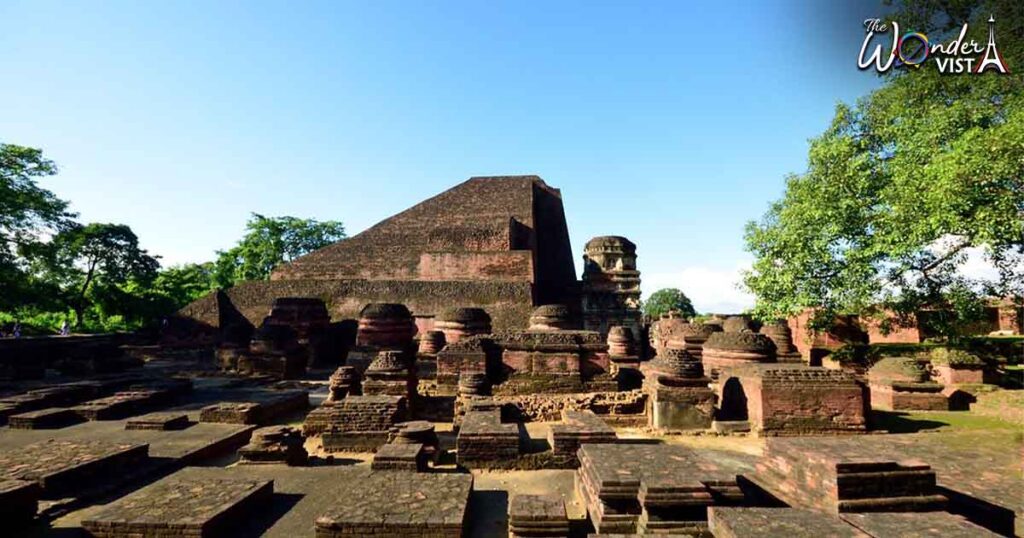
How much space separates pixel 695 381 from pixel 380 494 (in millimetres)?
5632

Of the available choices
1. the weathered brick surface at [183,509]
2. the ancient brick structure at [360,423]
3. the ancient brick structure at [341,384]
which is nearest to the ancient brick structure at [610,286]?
the ancient brick structure at [341,384]

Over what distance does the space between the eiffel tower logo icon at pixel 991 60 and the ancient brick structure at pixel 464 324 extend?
487 inches

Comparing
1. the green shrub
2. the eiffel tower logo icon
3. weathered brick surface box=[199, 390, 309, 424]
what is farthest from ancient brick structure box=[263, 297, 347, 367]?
the eiffel tower logo icon

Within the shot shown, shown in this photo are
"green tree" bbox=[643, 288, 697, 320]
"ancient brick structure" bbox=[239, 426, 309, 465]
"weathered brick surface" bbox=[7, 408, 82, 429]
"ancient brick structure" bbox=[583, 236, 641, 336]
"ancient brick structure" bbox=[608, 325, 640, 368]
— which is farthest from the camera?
"green tree" bbox=[643, 288, 697, 320]

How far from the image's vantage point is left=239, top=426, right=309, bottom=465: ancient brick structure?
532cm

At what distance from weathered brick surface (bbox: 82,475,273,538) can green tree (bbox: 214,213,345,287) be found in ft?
113

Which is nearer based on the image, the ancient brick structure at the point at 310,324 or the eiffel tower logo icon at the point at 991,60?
the eiffel tower logo icon at the point at 991,60

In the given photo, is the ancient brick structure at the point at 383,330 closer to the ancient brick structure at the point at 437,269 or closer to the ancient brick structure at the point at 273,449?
the ancient brick structure at the point at 437,269

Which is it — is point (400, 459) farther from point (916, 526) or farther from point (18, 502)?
point (916, 526)

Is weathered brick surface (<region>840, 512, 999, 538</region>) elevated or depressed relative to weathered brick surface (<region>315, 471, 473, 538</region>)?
elevated

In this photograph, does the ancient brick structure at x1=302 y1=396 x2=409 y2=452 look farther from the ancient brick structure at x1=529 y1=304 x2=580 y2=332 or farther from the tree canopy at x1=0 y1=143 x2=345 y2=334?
the tree canopy at x1=0 y1=143 x2=345 y2=334

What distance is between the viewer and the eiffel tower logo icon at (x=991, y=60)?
31.7 ft

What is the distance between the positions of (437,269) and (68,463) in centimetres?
1857

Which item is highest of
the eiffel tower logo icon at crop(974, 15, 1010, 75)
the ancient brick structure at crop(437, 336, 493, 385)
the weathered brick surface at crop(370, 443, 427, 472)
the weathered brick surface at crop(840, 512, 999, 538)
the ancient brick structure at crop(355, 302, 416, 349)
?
the eiffel tower logo icon at crop(974, 15, 1010, 75)
